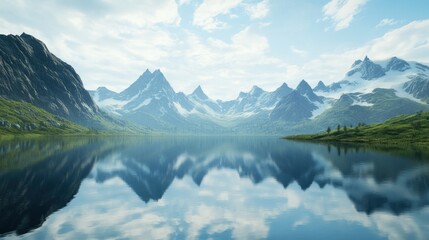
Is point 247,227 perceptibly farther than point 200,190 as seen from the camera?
No

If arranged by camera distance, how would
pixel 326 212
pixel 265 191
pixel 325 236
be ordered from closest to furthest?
1. pixel 325 236
2. pixel 326 212
3. pixel 265 191

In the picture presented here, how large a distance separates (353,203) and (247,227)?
21.8m

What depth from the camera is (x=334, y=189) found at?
6431 centimetres

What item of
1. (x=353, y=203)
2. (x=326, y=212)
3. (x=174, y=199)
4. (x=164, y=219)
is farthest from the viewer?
(x=174, y=199)

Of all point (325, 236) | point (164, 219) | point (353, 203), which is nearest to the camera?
point (325, 236)

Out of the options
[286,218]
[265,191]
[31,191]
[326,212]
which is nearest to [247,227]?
[286,218]

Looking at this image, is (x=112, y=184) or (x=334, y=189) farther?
(x=112, y=184)

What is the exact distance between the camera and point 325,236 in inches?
1417

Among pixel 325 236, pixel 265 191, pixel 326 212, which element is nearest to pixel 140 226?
pixel 325 236

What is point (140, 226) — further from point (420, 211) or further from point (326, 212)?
point (420, 211)

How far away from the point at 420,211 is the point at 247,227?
83.9ft

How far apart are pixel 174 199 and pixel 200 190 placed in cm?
979

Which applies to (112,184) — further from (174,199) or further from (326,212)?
(326,212)

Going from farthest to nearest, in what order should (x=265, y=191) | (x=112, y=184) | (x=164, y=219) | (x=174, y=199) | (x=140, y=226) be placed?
(x=112, y=184), (x=265, y=191), (x=174, y=199), (x=164, y=219), (x=140, y=226)
